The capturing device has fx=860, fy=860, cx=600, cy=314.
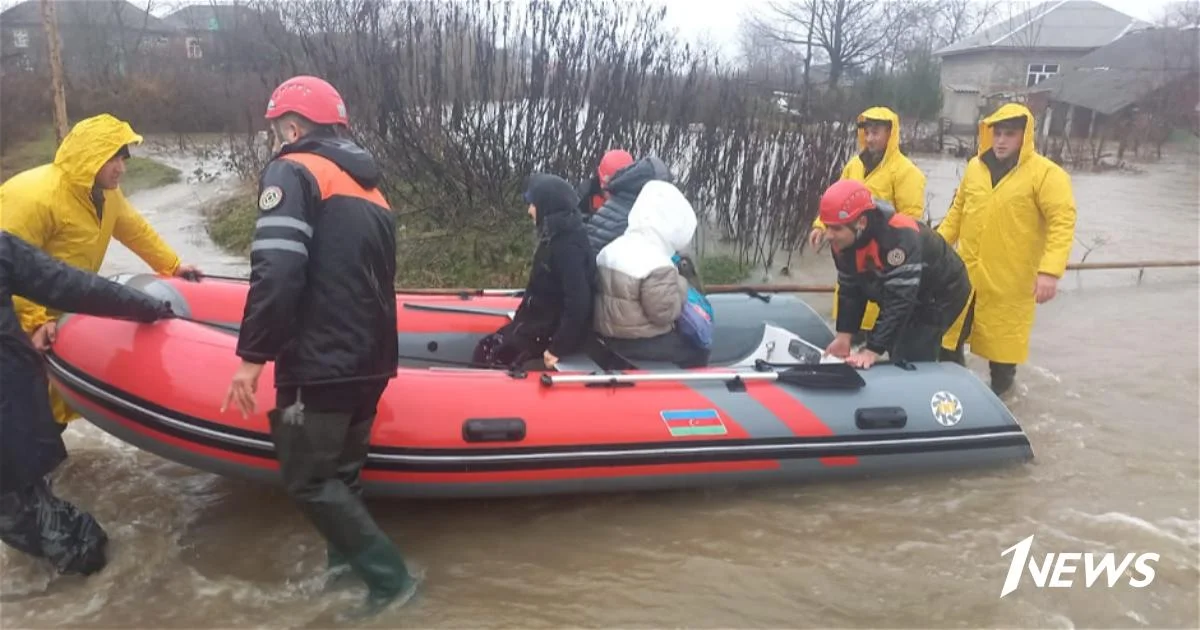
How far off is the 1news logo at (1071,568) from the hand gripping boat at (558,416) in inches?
22.6

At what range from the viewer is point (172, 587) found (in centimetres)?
304

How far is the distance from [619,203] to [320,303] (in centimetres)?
174

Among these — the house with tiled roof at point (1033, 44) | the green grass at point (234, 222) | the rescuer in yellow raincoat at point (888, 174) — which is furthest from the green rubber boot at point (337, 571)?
the house with tiled roof at point (1033, 44)

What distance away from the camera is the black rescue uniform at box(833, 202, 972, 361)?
378 centimetres

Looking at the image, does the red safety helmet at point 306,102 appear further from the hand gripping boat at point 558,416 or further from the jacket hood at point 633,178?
the jacket hood at point 633,178

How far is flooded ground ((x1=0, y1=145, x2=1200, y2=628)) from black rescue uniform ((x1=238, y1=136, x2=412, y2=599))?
0.58 m

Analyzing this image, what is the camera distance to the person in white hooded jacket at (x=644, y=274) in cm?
358

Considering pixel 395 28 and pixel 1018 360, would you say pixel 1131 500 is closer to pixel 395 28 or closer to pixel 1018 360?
pixel 1018 360

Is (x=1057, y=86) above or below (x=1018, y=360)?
above

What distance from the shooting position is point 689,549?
336 cm

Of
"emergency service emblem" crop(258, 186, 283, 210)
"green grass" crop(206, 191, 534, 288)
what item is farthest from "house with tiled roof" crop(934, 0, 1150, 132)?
"emergency service emblem" crop(258, 186, 283, 210)

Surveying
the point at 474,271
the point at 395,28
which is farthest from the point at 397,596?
the point at 395,28

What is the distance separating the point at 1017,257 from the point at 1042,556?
1.61 m

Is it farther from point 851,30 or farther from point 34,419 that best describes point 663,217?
point 851,30
